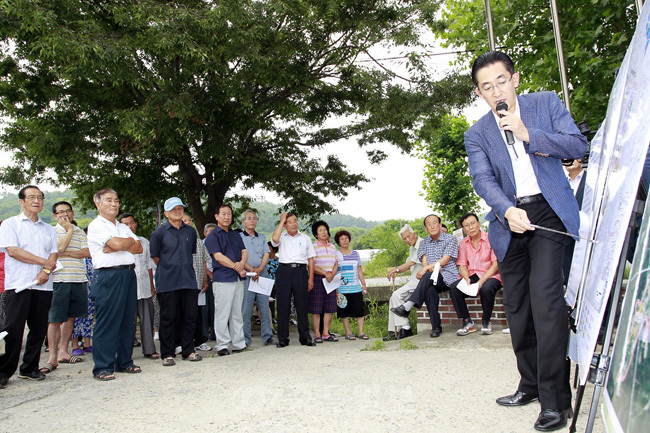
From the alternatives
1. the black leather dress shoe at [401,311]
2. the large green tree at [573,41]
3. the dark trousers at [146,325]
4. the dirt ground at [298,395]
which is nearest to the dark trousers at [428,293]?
the black leather dress shoe at [401,311]

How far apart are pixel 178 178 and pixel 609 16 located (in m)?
9.52

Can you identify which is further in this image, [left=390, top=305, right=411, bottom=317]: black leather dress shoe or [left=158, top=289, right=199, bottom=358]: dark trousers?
[left=390, top=305, right=411, bottom=317]: black leather dress shoe

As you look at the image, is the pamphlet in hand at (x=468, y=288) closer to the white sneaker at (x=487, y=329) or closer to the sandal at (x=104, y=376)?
the white sneaker at (x=487, y=329)

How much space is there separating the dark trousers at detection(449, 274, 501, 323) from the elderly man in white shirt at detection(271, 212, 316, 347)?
2.02m

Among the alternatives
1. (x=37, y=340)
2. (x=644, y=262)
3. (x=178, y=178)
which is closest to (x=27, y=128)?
(x=178, y=178)

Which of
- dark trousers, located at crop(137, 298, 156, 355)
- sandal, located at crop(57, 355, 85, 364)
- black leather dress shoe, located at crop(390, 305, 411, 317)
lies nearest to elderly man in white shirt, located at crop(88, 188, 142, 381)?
dark trousers, located at crop(137, 298, 156, 355)

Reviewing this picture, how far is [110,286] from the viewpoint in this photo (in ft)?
18.6

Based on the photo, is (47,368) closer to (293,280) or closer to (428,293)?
(293,280)

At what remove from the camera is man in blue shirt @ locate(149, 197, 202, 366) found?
6496mm

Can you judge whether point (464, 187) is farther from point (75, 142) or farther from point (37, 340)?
point (37, 340)

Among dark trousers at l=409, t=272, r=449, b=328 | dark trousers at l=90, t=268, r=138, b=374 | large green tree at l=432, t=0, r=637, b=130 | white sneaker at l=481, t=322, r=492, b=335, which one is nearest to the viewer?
dark trousers at l=90, t=268, r=138, b=374

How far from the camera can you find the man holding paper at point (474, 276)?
6809 mm

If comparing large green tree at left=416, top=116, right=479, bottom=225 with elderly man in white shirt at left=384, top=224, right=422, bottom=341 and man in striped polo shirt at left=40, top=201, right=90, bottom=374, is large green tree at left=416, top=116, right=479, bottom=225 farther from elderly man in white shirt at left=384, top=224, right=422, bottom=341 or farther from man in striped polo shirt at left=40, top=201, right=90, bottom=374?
man in striped polo shirt at left=40, top=201, right=90, bottom=374

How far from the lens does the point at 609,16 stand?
32.7 feet
